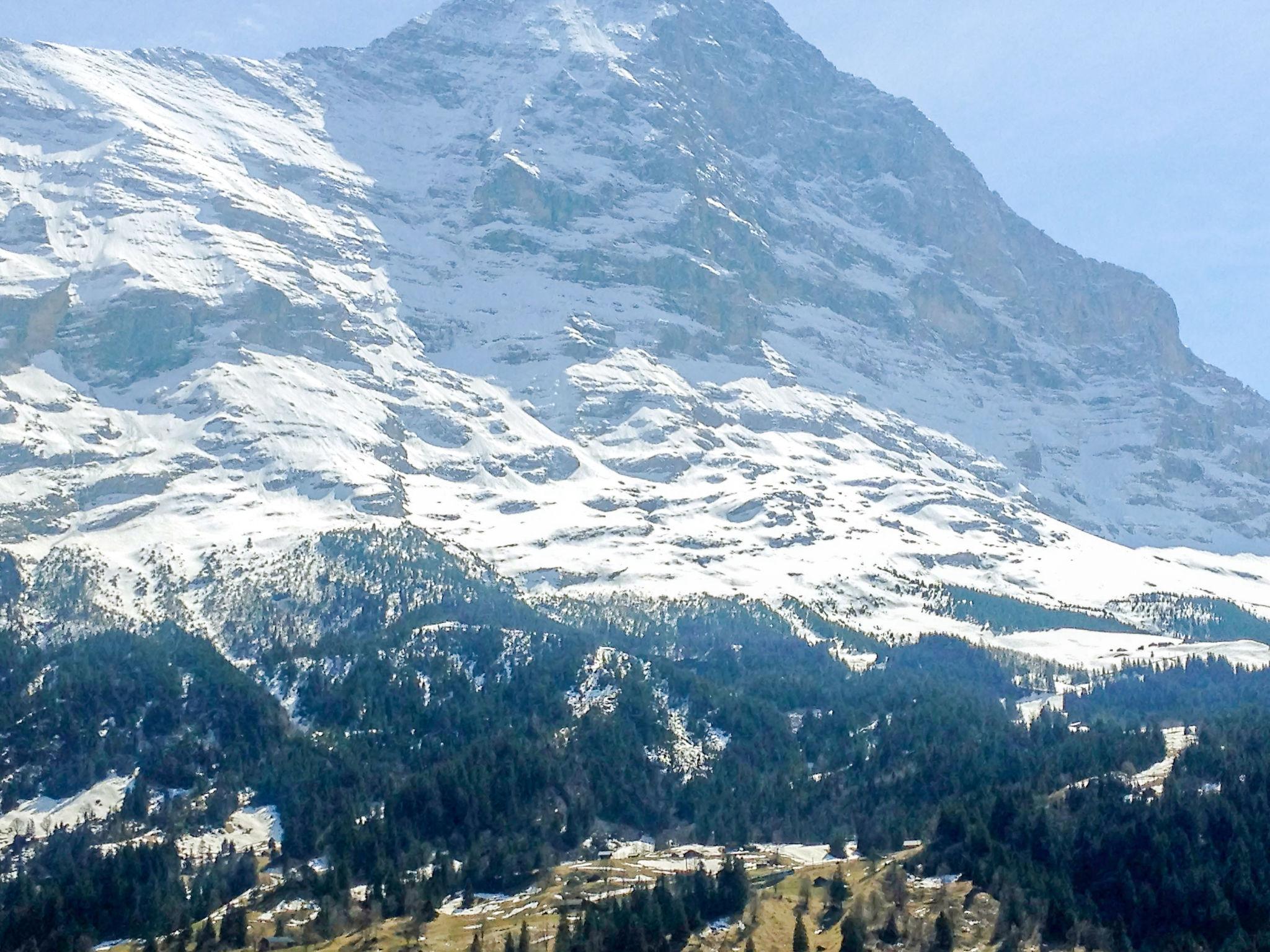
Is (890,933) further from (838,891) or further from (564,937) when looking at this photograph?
(564,937)

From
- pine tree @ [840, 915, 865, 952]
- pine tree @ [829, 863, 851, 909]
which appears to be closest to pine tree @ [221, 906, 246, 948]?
pine tree @ [829, 863, 851, 909]

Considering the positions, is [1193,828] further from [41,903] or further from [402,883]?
[41,903]

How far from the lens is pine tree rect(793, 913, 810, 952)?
169875 mm

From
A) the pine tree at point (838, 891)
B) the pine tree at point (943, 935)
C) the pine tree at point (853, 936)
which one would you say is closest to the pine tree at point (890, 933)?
the pine tree at point (853, 936)

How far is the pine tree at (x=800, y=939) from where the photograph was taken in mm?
169875

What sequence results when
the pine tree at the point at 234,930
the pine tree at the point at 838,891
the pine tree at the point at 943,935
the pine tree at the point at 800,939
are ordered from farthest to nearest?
the pine tree at the point at 838,891
the pine tree at the point at 234,930
the pine tree at the point at 800,939
the pine tree at the point at 943,935

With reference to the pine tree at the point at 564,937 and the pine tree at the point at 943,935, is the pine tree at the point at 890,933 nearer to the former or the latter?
the pine tree at the point at 943,935

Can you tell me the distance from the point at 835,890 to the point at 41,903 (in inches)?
3718

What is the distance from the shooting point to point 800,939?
6752 inches

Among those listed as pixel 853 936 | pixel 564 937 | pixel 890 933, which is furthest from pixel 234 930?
pixel 890 933

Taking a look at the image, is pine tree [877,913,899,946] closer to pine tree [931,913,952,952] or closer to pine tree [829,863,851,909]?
pine tree [931,913,952,952]

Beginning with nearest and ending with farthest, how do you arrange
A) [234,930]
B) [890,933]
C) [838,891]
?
[890,933] → [234,930] → [838,891]

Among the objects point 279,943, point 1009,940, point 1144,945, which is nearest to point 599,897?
point 279,943

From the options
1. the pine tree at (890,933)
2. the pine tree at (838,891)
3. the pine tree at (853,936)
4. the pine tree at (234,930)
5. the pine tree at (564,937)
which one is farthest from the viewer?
the pine tree at (838,891)
